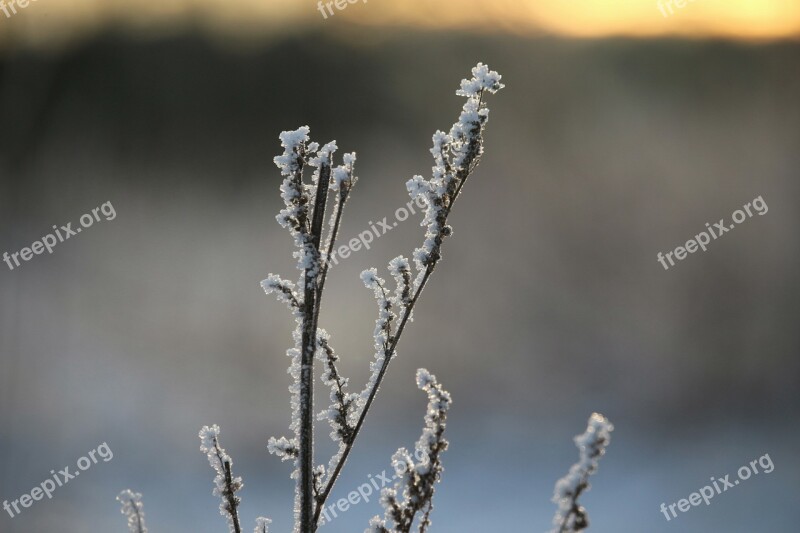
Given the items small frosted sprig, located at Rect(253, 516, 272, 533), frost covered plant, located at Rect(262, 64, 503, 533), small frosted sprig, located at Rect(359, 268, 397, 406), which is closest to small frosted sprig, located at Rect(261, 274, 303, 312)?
frost covered plant, located at Rect(262, 64, 503, 533)

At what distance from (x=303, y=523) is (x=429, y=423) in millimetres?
260

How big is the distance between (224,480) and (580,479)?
611 mm

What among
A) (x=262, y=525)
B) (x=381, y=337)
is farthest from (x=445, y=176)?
(x=262, y=525)

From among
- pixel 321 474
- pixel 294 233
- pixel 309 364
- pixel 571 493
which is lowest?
pixel 571 493

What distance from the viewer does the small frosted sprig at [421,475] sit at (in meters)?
1.06

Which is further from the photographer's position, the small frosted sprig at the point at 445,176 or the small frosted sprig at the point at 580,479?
the small frosted sprig at the point at 445,176

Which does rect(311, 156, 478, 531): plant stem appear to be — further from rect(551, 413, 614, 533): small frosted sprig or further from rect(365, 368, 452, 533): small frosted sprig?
rect(551, 413, 614, 533): small frosted sprig

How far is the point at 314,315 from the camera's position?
106 cm

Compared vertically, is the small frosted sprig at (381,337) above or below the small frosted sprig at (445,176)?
below

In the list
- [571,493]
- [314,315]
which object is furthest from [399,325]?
[571,493]

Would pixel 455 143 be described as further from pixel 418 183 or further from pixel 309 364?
pixel 309 364

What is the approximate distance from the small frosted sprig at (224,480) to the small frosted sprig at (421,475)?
245mm

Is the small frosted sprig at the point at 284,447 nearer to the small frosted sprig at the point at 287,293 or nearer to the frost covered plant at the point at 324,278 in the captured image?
the frost covered plant at the point at 324,278

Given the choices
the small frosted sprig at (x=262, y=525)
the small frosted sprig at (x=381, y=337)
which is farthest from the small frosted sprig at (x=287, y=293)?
the small frosted sprig at (x=262, y=525)
